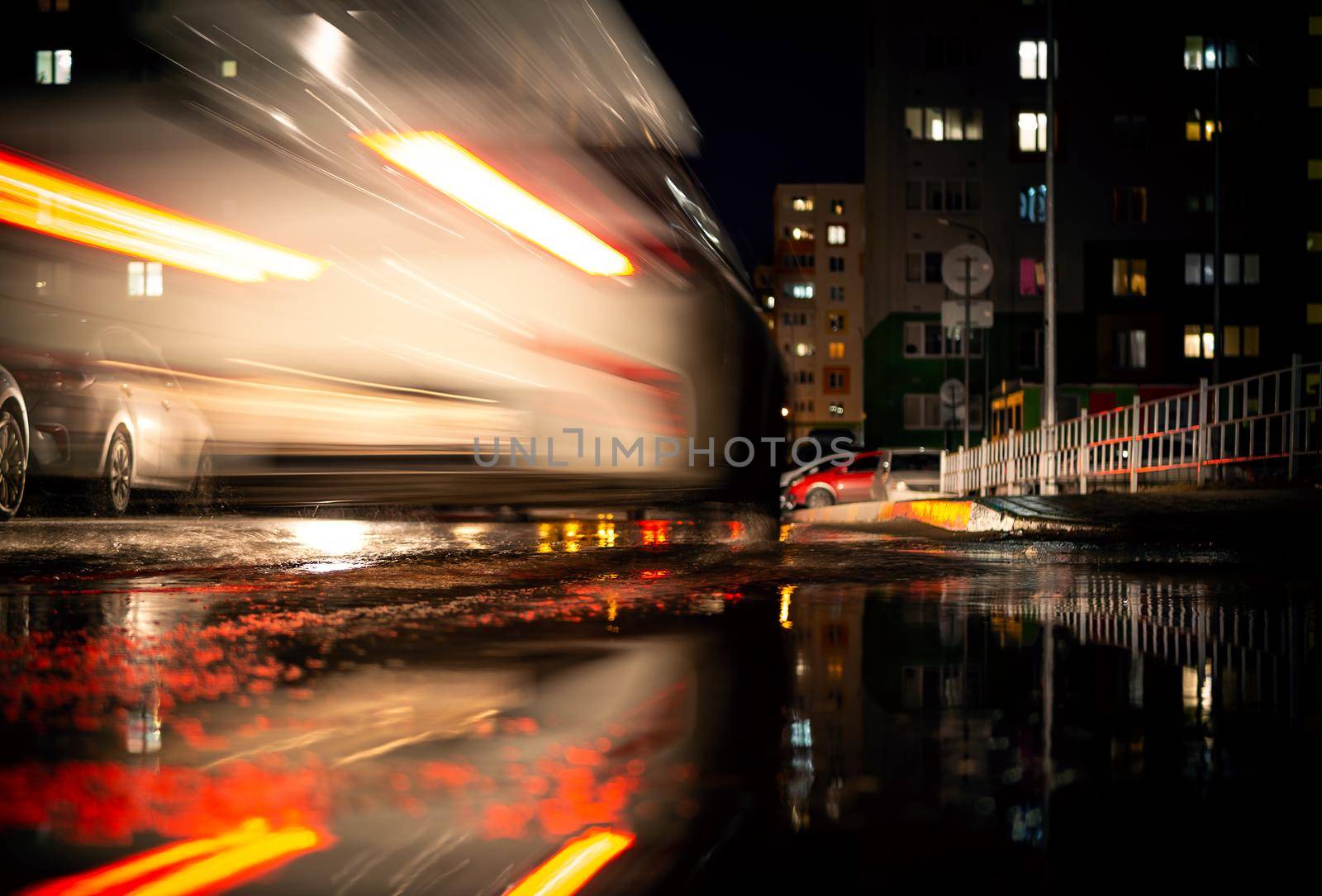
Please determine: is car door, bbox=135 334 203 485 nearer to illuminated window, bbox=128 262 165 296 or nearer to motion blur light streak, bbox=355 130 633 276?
illuminated window, bbox=128 262 165 296

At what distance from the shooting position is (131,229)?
37.6 ft

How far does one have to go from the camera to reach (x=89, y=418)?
37.5 ft

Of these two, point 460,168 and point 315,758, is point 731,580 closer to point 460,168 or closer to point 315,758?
point 460,168

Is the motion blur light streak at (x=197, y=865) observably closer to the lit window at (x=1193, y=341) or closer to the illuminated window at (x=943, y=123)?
the lit window at (x=1193, y=341)

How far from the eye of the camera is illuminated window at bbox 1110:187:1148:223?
68.6 m

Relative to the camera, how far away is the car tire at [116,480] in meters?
12.0

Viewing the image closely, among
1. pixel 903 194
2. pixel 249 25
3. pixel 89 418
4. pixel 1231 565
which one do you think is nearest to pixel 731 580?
pixel 1231 565

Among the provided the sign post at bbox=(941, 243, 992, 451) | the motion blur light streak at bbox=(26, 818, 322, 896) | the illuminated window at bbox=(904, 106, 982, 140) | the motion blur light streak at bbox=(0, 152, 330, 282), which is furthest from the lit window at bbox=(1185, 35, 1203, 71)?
the motion blur light streak at bbox=(26, 818, 322, 896)

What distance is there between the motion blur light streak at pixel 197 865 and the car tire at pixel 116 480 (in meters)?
9.88

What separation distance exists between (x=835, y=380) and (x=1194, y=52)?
7147 cm

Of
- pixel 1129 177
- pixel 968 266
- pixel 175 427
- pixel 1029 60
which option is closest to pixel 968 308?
pixel 968 266

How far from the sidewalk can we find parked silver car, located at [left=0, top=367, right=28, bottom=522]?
29.5 feet

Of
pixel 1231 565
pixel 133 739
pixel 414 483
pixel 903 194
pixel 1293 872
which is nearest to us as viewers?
pixel 1293 872

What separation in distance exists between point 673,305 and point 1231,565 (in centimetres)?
484
